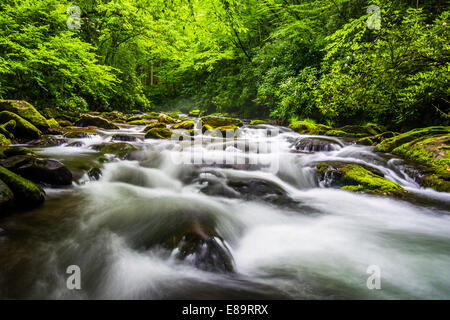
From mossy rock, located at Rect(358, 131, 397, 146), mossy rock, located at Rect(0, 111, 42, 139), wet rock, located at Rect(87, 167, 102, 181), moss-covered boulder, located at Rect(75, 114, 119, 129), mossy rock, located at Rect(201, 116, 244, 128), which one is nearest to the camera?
wet rock, located at Rect(87, 167, 102, 181)

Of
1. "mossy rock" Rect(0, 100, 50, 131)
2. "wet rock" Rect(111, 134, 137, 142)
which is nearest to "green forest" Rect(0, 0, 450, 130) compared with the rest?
"mossy rock" Rect(0, 100, 50, 131)

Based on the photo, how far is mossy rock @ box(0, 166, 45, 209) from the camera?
2.69 m

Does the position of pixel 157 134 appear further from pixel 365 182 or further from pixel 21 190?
pixel 365 182

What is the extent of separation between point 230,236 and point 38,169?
3.29m

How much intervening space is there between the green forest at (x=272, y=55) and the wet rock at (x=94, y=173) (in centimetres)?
348

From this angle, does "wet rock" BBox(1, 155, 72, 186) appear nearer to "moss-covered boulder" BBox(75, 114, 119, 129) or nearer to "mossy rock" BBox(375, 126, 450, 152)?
"moss-covered boulder" BBox(75, 114, 119, 129)

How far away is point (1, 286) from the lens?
163cm

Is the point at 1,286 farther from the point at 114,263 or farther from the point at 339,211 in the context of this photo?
the point at 339,211

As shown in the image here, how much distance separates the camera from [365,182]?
434 centimetres

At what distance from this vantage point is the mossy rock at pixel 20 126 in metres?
6.27

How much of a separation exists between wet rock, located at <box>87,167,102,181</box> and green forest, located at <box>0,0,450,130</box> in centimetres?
348

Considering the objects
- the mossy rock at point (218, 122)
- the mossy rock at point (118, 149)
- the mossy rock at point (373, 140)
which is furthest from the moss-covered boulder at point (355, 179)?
the mossy rock at point (218, 122)

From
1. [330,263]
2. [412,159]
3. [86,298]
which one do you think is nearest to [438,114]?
[412,159]

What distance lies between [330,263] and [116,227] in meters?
2.63
